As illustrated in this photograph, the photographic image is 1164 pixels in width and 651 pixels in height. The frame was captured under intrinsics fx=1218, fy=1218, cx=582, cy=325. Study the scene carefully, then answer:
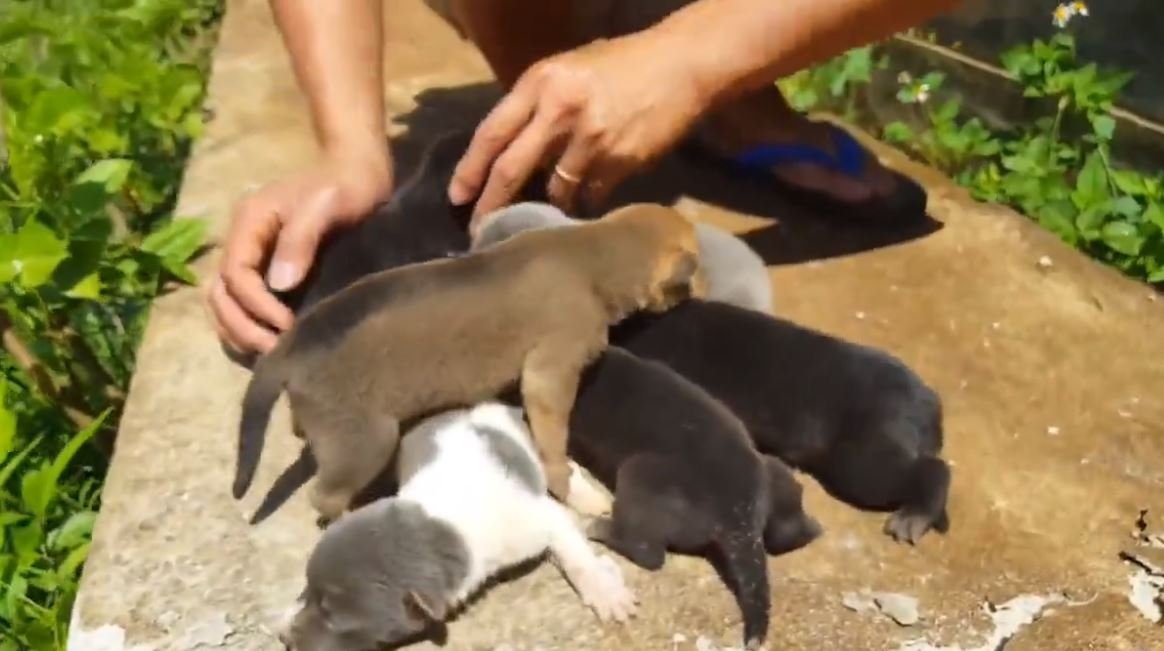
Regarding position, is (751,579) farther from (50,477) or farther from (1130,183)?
(1130,183)

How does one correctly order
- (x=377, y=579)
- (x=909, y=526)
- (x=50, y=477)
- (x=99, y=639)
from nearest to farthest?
(x=377, y=579), (x=99, y=639), (x=909, y=526), (x=50, y=477)

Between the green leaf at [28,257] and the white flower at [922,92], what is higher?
the green leaf at [28,257]

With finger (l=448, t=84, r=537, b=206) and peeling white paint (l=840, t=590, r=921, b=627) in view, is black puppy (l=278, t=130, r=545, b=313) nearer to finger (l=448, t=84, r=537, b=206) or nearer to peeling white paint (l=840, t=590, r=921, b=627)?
finger (l=448, t=84, r=537, b=206)

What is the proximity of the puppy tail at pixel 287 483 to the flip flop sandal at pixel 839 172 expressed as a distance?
0.97 meters

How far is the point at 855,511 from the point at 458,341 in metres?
0.52

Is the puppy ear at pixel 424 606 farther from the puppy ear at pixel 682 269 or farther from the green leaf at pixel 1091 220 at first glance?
the green leaf at pixel 1091 220

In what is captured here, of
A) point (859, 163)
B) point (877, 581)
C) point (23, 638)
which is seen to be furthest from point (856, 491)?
point (23, 638)

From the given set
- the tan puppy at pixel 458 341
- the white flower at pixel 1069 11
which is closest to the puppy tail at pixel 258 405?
the tan puppy at pixel 458 341

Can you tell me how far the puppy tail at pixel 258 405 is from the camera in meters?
1.33

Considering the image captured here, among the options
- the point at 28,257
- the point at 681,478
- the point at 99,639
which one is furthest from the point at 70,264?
the point at 681,478

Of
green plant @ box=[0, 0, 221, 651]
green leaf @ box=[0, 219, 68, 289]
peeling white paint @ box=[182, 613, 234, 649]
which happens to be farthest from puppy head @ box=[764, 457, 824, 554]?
green leaf @ box=[0, 219, 68, 289]

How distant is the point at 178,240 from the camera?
1.87 metres

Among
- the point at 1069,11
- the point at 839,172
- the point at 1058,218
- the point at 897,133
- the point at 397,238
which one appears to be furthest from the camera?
the point at 897,133

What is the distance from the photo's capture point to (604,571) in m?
1.34
